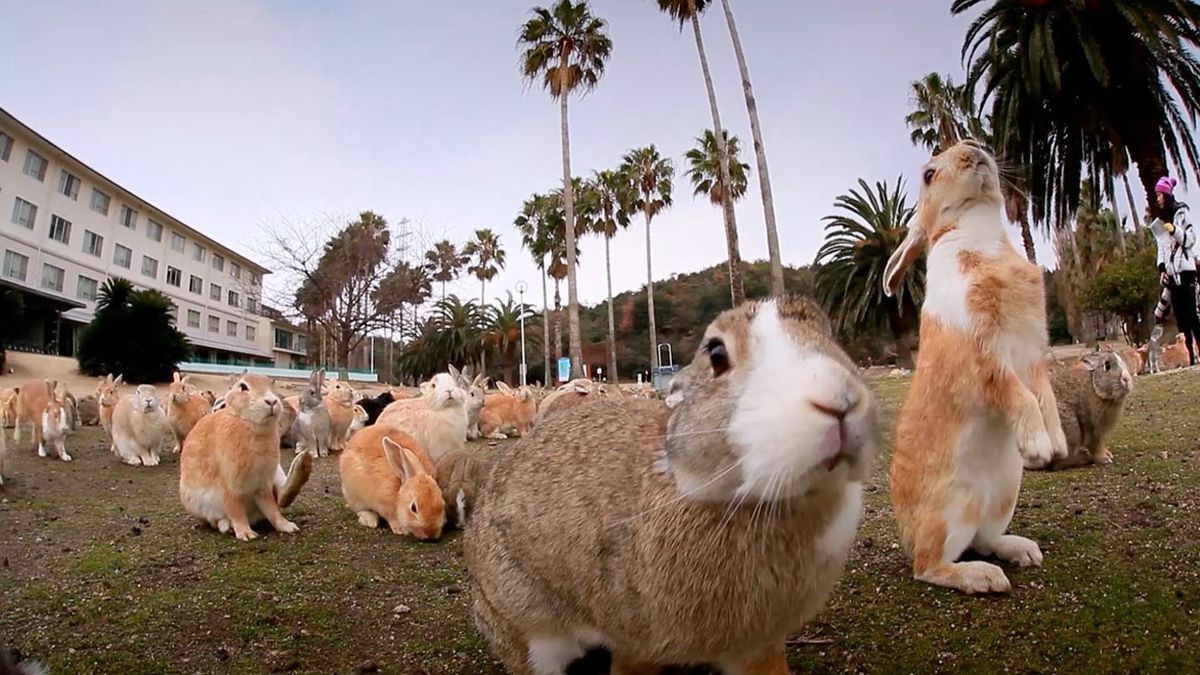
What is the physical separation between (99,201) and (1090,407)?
42.8 meters

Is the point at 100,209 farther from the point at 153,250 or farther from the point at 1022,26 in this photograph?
the point at 1022,26

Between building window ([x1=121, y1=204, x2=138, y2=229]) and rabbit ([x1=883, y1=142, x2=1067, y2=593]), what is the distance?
46363mm

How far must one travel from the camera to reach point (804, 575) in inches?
65.0

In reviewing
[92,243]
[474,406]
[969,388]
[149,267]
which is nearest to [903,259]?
[969,388]

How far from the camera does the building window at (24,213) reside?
50.6ft

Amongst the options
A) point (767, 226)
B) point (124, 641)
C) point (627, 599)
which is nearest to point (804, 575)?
point (627, 599)

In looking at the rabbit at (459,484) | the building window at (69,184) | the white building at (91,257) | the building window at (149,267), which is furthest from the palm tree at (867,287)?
the building window at (149,267)

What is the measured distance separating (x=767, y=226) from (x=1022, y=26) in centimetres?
739

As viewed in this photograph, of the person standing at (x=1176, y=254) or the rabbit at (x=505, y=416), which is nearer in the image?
the person standing at (x=1176, y=254)

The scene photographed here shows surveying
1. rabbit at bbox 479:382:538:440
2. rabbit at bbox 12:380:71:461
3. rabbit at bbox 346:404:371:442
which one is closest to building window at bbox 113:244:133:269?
rabbit at bbox 12:380:71:461

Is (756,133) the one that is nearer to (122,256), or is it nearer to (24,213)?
(24,213)

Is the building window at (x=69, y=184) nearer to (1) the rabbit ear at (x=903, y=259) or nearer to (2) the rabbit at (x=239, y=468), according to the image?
(2) the rabbit at (x=239, y=468)

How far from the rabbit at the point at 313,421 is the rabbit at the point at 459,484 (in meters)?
5.08

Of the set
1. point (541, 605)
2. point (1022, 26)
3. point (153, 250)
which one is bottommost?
point (541, 605)
